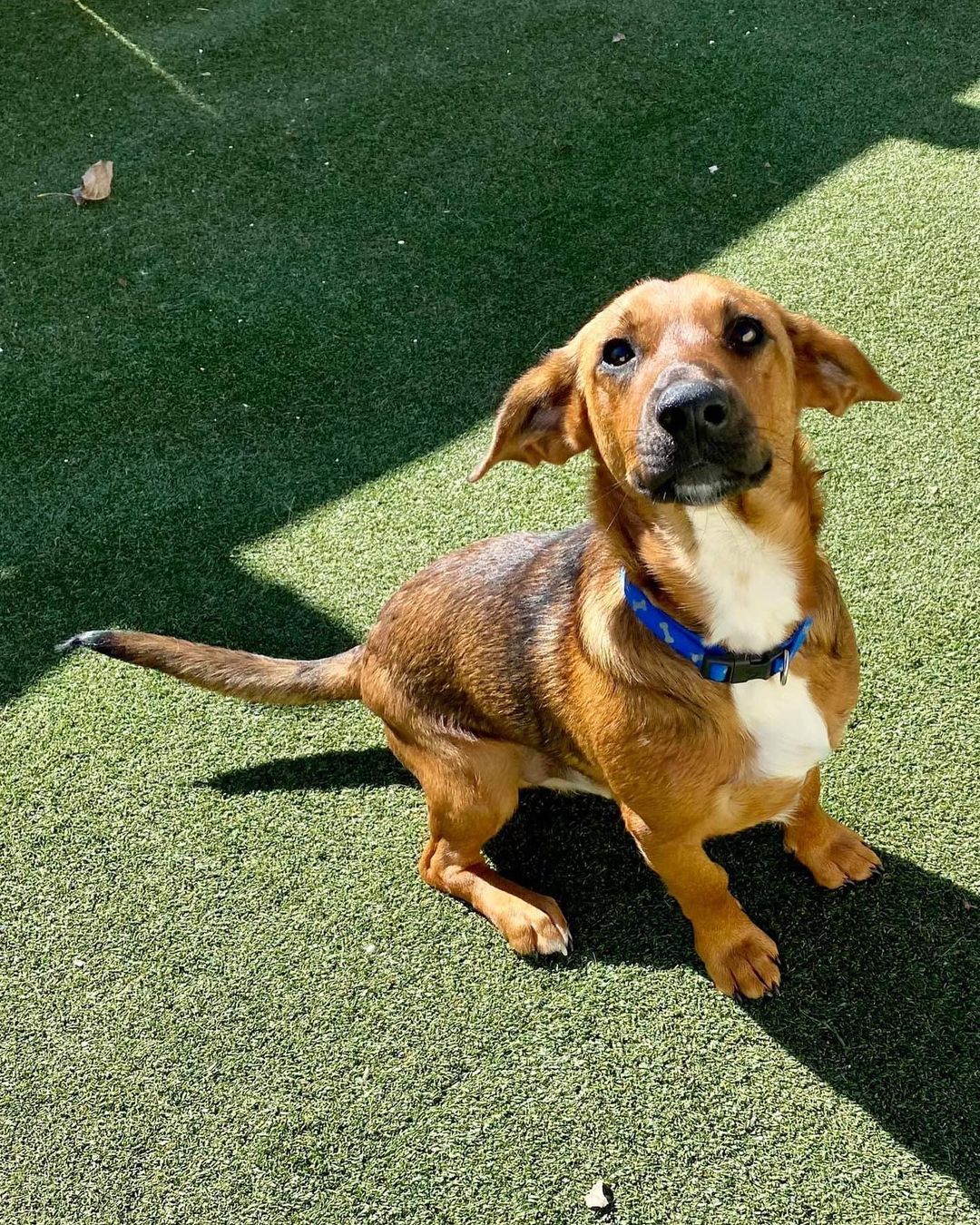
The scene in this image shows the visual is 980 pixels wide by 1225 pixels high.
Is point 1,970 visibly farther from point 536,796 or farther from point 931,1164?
point 931,1164

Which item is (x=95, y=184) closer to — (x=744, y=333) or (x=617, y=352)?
(x=617, y=352)

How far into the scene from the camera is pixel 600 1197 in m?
2.86

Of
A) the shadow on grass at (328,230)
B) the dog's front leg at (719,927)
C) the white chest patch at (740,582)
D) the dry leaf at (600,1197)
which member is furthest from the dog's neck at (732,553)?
the shadow on grass at (328,230)

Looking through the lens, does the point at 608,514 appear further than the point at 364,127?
No

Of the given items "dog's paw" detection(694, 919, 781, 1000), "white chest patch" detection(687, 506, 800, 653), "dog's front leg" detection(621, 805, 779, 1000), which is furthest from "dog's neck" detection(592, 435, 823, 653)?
"dog's paw" detection(694, 919, 781, 1000)

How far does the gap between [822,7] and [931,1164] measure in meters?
6.37

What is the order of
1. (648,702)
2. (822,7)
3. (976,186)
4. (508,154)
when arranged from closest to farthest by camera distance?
(648,702) < (976,186) < (508,154) < (822,7)

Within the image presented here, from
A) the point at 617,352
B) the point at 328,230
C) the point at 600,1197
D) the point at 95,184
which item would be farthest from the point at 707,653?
the point at 95,184

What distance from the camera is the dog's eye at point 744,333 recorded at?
2.48 m

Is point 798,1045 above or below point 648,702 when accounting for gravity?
below

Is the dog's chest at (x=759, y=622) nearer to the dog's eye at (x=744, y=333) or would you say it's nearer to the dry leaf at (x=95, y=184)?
the dog's eye at (x=744, y=333)

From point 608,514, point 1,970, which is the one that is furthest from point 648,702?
point 1,970

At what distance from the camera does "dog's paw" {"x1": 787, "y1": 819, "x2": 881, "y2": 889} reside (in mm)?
3225

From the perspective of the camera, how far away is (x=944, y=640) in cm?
371
